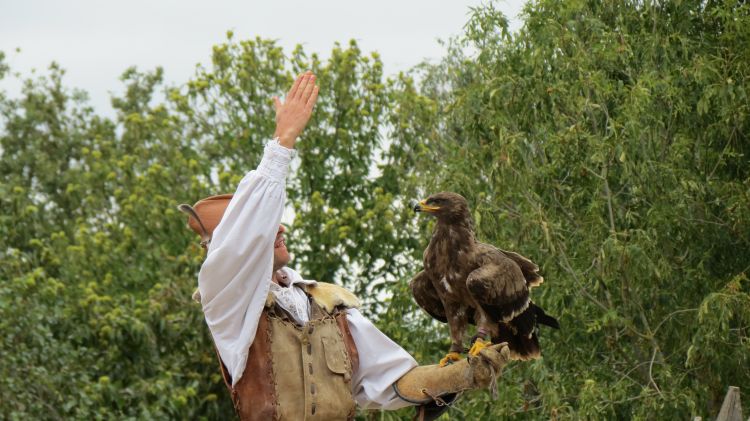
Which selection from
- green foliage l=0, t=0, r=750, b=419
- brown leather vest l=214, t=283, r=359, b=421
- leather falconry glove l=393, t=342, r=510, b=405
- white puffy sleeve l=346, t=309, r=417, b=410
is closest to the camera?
leather falconry glove l=393, t=342, r=510, b=405

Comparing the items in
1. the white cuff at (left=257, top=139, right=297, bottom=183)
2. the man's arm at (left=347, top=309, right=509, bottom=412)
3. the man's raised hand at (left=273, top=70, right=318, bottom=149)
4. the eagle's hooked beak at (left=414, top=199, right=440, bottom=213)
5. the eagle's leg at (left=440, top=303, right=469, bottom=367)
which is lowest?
the man's arm at (left=347, top=309, right=509, bottom=412)

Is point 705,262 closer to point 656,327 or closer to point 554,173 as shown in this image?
point 656,327

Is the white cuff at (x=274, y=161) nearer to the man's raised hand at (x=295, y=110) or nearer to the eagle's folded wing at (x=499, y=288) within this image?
the man's raised hand at (x=295, y=110)

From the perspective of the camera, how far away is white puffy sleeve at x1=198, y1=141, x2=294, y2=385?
3.98 metres

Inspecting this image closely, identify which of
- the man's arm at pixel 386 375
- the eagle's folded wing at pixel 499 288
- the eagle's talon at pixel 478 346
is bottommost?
the man's arm at pixel 386 375

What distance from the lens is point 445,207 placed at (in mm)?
4012

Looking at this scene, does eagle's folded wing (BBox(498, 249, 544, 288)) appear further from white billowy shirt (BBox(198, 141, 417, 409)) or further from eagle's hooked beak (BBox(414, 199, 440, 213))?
white billowy shirt (BBox(198, 141, 417, 409))

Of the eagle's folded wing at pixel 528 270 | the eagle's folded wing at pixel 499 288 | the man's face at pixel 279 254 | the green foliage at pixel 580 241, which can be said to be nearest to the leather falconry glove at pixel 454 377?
the eagle's folded wing at pixel 499 288

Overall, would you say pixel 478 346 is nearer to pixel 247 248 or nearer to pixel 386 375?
pixel 386 375

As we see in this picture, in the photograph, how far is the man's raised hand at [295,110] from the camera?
4.04 m

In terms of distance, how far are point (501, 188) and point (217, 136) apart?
6.27 m

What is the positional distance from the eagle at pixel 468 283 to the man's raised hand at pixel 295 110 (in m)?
0.43

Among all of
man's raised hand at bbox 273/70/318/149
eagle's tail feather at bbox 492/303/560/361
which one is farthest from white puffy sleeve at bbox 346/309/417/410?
man's raised hand at bbox 273/70/318/149

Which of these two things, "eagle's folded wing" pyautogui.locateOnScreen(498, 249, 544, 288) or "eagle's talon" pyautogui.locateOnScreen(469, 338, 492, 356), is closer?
"eagle's talon" pyautogui.locateOnScreen(469, 338, 492, 356)
